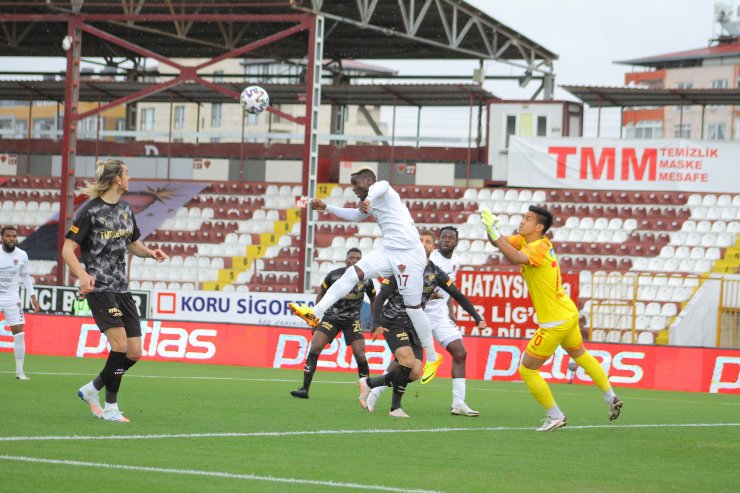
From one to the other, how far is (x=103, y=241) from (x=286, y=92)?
31.1 m

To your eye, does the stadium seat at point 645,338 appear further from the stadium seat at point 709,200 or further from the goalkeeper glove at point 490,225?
the goalkeeper glove at point 490,225

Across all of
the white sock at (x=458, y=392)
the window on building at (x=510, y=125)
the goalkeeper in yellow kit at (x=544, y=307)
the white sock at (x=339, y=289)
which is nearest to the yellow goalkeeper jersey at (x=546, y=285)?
the goalkeeper in yellow kit at (x=544, y=307)

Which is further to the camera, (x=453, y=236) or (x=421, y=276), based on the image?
(x=453, y=236)

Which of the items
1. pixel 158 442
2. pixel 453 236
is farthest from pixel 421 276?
pixel 158 442

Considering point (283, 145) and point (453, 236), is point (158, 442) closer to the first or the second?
point (453, 236)

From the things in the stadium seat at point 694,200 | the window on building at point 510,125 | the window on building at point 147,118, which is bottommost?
the stadium seat at point 694,200

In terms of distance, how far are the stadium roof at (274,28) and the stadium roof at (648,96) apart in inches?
107

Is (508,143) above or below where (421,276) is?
above

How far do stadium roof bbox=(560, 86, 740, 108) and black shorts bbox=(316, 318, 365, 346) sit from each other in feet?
75.1

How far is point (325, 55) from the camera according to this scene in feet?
142

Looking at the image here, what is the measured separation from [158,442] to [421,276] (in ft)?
12.4

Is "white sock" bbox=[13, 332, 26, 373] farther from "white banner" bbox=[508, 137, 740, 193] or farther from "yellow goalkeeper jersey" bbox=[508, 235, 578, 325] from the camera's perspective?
"white banner" bbox=[508, 137, 740, 193]

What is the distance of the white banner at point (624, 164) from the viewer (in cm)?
3606

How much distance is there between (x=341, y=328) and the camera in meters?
15.6
